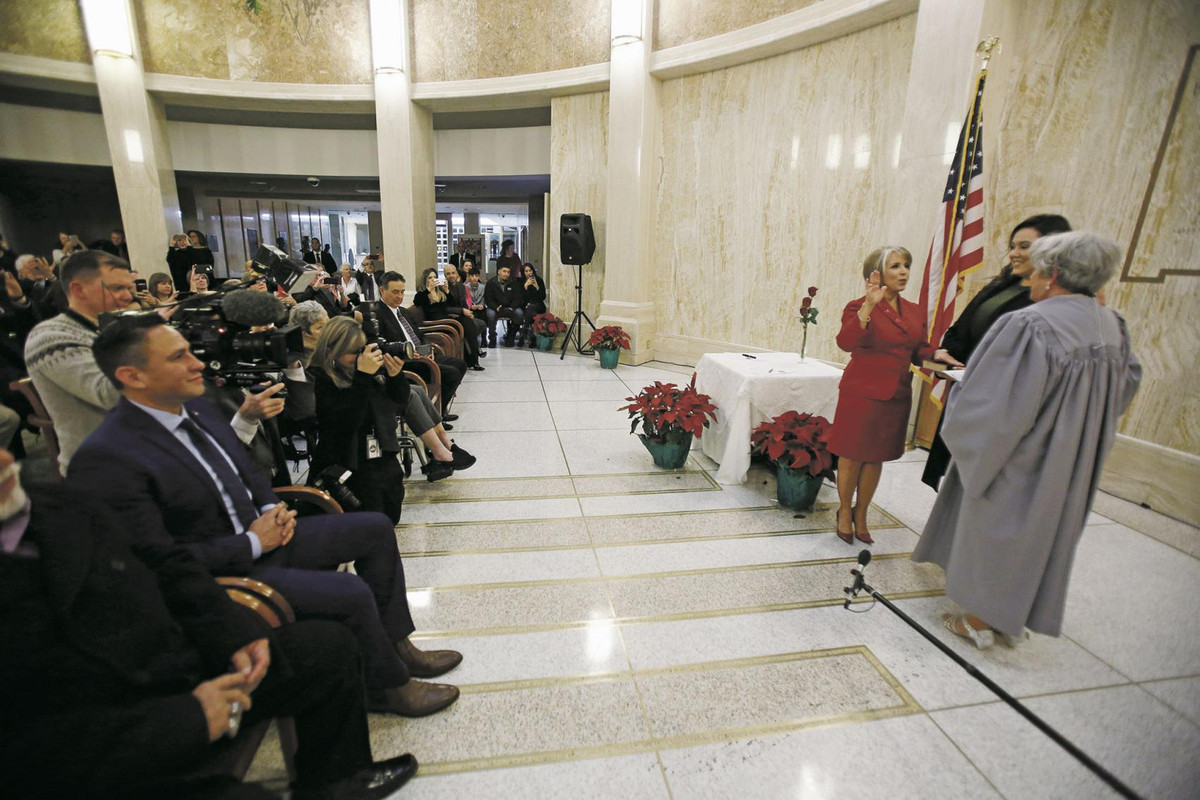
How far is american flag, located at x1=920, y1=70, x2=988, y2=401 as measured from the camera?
3436 millimetres

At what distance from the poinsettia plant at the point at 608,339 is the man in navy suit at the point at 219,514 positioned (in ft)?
16.4

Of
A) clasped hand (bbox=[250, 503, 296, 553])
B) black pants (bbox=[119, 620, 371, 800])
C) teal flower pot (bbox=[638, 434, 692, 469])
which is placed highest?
clasped hand (bbox=[250, 503, 296, 553])

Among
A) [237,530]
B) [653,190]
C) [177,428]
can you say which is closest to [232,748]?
[237,530]

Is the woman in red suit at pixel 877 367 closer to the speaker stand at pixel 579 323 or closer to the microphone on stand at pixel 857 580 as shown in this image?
the microphone on stand at pixel 857 580

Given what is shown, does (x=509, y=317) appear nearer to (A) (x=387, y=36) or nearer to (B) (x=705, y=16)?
(A) (x=387, y=36)

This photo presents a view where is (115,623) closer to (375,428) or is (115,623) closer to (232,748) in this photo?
(232,748)

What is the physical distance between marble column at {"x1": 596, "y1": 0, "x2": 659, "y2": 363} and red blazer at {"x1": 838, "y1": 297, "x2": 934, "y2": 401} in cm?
439

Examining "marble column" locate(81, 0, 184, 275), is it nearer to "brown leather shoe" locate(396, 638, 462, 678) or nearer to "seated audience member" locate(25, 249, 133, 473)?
"seated audience member" locate(25, 249, 133, 473)

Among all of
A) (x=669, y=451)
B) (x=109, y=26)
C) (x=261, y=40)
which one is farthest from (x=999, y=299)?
(x=109, y=26)

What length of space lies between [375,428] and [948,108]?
439cm

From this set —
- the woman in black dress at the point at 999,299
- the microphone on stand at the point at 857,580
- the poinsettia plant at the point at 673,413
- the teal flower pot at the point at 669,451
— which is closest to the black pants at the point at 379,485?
the poinsettia plant at the point at 673,413

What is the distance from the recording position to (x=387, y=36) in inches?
291

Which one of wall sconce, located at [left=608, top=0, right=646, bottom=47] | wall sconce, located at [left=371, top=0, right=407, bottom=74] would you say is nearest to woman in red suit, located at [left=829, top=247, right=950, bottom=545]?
wall sconce, located at [left=608, top=0, right=646, bottom=47]

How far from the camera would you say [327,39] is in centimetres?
759
